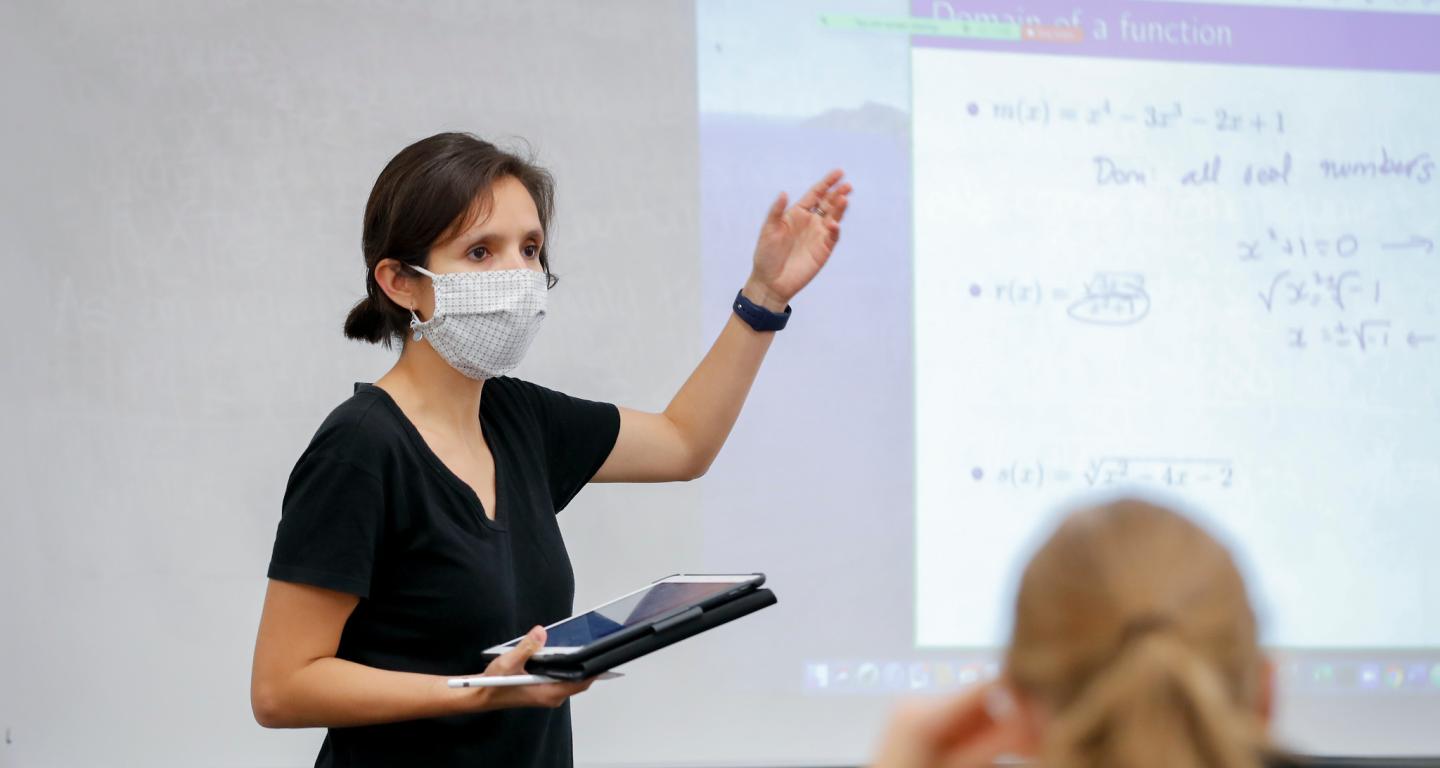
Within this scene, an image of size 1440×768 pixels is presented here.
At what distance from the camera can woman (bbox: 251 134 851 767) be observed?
1.29 m

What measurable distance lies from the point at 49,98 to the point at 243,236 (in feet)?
1.30

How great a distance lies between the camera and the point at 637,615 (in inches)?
53.5

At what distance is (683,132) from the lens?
7.91ft

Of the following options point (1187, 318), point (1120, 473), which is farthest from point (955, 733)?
point (1187, 318)

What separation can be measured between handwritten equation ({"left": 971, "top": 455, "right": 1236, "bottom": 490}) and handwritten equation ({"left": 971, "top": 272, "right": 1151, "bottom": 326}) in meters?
0.27

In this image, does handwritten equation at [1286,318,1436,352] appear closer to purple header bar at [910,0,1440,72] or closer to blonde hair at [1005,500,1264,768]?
purple header bar at [910,0,1440,72]

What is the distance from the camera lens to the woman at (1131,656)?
2.08 ft

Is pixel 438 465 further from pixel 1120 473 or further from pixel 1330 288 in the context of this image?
pixel 1330 288

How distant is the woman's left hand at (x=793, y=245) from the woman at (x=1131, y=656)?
0.95m

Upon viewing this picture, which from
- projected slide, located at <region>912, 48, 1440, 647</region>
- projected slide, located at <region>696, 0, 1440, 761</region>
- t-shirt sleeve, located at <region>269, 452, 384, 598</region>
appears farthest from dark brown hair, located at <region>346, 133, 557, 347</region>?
projected slide, located at <region>912, 48, 1440, 647</region>

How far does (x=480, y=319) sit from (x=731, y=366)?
0.37 meters

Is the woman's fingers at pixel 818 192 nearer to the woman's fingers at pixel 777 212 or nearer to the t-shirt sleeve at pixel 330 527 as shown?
the woman's fingers at pixel 777 212

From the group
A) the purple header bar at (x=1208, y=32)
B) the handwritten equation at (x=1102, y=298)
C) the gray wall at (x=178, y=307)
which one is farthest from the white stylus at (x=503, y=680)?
the purple header bar at (x=1208, y=32)

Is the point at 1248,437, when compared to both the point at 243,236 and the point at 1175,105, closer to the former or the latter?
the point at 1175,105
